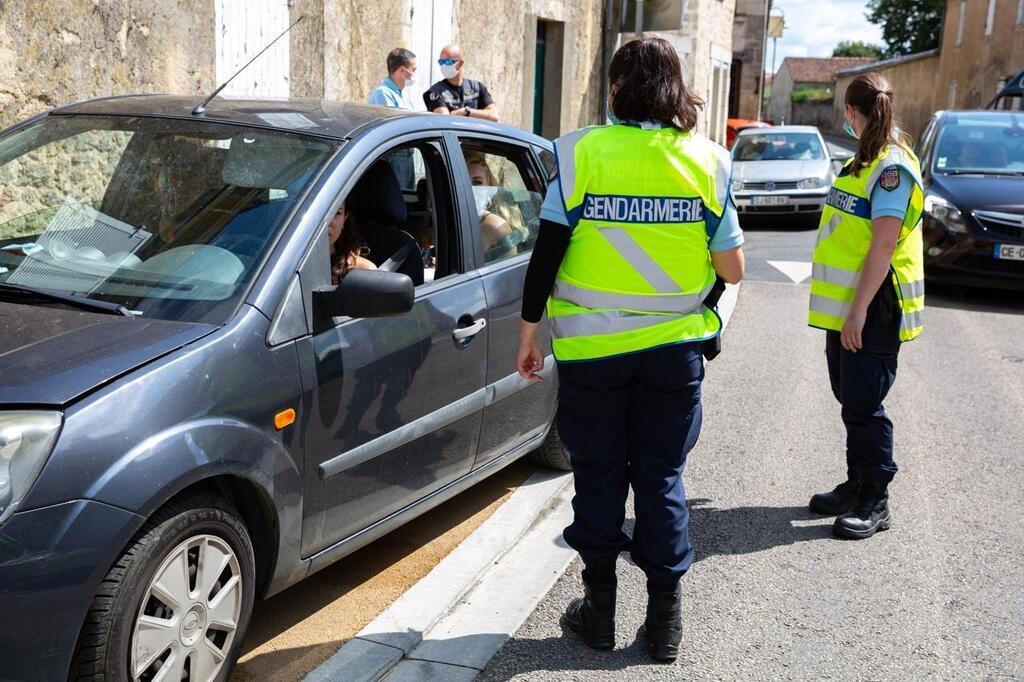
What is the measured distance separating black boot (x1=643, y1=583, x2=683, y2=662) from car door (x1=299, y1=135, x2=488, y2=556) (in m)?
0.91

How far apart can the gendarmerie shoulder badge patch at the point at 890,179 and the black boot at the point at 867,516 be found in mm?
1245

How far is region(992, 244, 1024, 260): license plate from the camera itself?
10.2 metres

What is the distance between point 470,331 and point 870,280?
165 cm

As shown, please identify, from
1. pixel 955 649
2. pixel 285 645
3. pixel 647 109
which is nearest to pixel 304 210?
pixel 647 109

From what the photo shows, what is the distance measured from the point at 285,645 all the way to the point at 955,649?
7.20 ft

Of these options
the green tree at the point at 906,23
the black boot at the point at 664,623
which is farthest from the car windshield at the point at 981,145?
the green tree at the point at 906,23

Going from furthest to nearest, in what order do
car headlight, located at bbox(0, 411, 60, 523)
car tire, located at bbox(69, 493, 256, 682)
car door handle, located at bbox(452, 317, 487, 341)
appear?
1. car door handle, located at bbox(452, 317, 487, 341)
2. car tire, located at bbox(69, 493, 256, 682)
3. car headlight, located at bbox(0, 411, 60, 523)

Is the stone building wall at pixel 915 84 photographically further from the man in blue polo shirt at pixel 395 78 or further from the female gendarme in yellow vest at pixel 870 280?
the female gendarme in yellow vest at pixel 870 280

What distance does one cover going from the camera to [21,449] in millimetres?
2551

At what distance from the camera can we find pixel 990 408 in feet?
22.4

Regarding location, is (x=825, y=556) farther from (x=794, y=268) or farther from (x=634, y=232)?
(x=794, y=268)

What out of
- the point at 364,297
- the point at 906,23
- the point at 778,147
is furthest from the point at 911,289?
the point at 906,23

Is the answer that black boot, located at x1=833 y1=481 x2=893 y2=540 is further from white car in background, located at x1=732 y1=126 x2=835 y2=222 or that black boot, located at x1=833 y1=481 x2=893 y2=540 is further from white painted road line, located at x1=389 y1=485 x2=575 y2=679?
white car in background, located at x1=732 y1=126 x2=835 y2=222

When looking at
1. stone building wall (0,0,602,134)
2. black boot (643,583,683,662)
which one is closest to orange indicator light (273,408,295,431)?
black boot (643,583,683,662)
